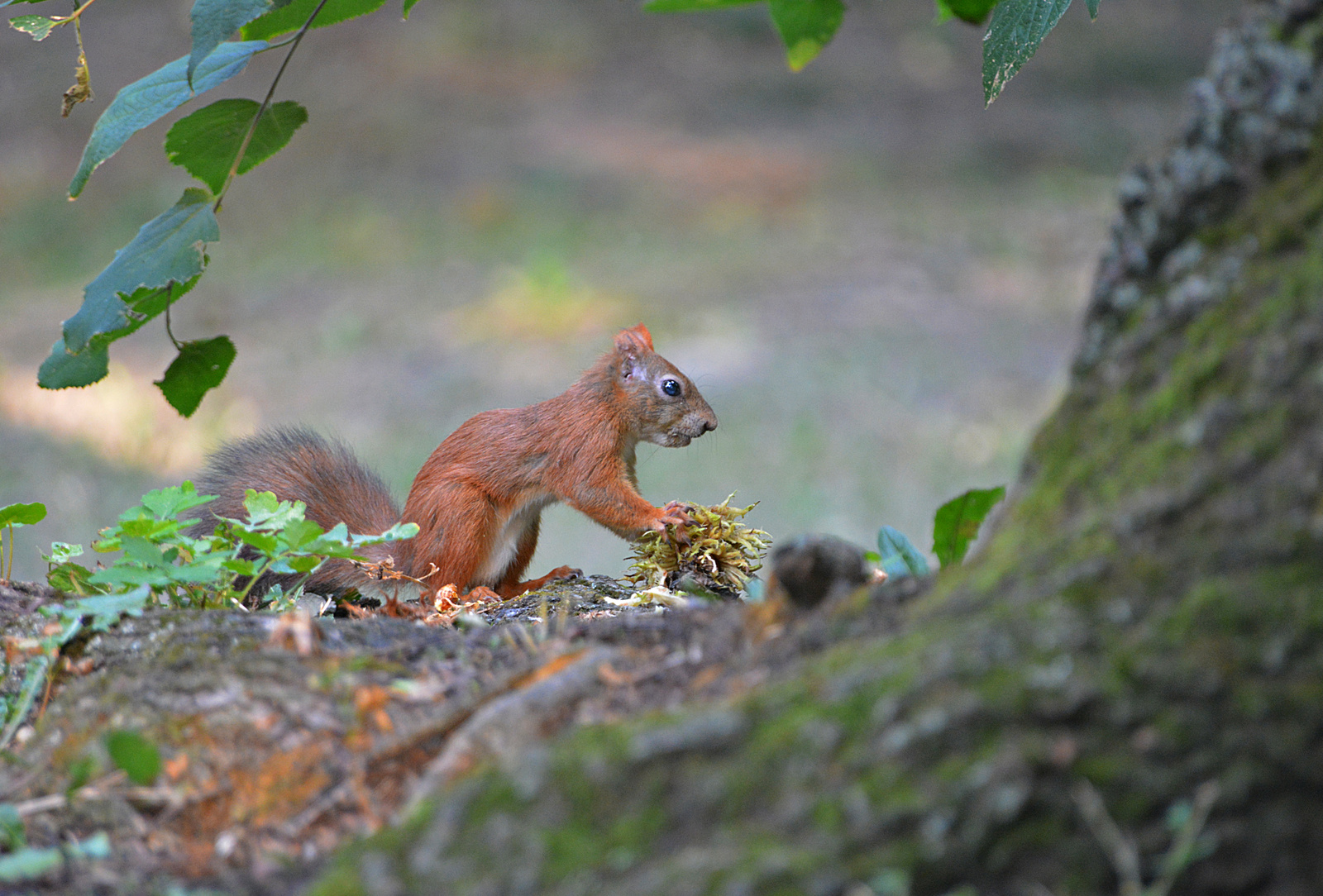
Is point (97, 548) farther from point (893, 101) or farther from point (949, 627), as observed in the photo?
point (893, 101)

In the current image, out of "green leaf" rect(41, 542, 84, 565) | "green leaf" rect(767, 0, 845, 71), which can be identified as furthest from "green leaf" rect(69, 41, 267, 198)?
"green leaf" rect(767, 0, 845, 71)

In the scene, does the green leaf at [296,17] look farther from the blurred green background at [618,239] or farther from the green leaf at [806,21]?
the blurred green background at [618,239]

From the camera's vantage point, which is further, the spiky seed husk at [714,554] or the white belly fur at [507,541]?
the white belly fur at [507,541]

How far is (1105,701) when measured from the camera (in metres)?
0.65

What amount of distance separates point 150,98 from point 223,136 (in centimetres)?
10

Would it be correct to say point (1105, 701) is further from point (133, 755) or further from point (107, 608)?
point (107, 608)

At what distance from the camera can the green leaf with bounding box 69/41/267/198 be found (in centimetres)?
107

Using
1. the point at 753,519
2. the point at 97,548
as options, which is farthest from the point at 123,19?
the point at 97,548

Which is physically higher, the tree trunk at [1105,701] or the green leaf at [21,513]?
the green leaf at [21,513]

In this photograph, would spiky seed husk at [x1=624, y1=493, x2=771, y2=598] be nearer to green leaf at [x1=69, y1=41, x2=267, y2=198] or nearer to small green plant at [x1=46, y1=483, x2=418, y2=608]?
small green plant at [x1=46, y1=483, x2=418, y2=608]

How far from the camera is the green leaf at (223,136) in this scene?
117cm

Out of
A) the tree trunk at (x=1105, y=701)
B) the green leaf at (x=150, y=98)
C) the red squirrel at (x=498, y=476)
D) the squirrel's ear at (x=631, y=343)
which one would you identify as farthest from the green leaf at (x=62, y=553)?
the squirrel's ear at (x=631, y=343)

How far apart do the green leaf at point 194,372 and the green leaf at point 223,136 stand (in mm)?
165

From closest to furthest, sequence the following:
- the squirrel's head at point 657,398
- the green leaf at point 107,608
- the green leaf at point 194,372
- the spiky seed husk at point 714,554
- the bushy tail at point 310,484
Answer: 1. the green leaf at point 107,608
2. the green leaf at point 194,372
3. the spiky seed husk at point 714,554
4. the bushy tail at point 310,484
5. the squirrel's head at point 657,398
